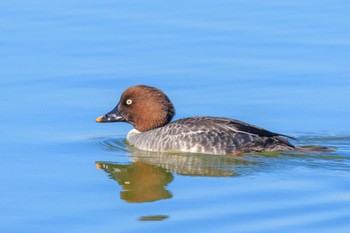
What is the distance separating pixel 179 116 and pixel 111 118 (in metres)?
1.46

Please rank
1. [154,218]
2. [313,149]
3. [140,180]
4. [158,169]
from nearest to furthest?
[154,218]
[140,180]
[158,169]
[313,149]

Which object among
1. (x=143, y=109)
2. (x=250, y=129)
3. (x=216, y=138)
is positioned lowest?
(x=216, y=138)

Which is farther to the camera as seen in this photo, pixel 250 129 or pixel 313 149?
pixel 250 129

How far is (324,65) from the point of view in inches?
782

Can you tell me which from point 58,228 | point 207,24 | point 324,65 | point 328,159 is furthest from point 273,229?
point 207,24

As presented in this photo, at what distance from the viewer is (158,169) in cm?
1583

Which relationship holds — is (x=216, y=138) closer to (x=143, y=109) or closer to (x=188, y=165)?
(x=188, y=165)

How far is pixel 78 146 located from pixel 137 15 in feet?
20.6

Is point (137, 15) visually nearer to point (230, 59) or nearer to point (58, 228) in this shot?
point (230, 59)

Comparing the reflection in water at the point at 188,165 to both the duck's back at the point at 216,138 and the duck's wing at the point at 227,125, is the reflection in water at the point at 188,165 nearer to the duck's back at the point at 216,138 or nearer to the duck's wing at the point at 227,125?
the duck's back at the point at 216,138

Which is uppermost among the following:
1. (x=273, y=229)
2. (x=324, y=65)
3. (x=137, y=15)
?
(x=137, y=15)

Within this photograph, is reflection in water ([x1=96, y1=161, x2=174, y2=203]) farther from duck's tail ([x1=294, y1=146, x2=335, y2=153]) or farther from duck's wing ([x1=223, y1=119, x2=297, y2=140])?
duck's tail ([x1=294, y1=146, x2=335, y2=153])

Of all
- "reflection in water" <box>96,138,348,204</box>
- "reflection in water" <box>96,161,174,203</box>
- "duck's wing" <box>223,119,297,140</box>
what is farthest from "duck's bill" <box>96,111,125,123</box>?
"duck's wing" <box>223,119,297,140</box>

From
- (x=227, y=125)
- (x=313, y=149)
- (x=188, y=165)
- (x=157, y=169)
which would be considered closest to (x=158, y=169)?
(x=157, y=169)
